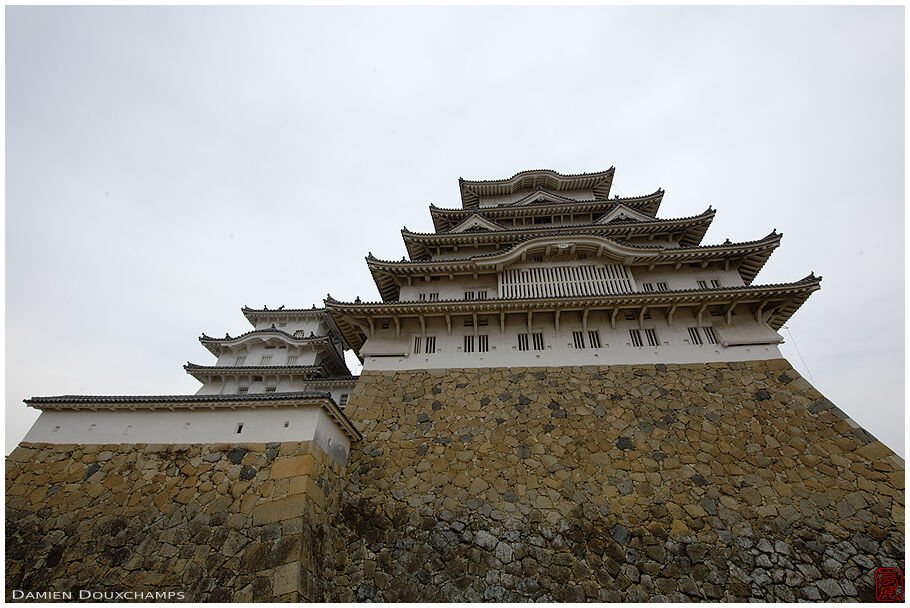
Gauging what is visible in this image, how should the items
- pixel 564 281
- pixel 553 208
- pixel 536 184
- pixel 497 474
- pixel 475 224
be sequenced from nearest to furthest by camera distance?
pixel 497 474
pixel 564 281
pixel 475 224
pixel 553 208
pixel 536 184

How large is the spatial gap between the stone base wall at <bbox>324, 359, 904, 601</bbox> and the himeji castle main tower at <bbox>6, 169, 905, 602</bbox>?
4 cm

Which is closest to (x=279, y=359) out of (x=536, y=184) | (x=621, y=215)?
(x=536, y=184)

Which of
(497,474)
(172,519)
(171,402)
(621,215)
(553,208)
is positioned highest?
(553,208)

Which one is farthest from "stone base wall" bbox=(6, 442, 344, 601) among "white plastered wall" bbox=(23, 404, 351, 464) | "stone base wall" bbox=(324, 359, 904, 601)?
"stone base wall" bbox=(324, 359, 904, 601)

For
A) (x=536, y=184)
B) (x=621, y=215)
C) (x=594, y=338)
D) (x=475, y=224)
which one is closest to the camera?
(x=594, y=338)

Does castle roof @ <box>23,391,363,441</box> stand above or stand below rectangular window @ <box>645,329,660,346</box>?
below

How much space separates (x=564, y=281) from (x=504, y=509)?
26.9ft

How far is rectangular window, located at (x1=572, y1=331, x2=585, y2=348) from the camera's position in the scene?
12.6 metres

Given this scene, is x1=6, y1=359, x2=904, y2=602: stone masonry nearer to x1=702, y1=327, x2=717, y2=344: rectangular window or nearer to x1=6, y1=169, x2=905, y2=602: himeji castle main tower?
x1=6, y1=169, x2=905, y2=602: himeji castle main tower

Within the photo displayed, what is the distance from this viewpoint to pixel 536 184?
864 inches

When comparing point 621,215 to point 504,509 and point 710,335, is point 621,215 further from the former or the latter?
Answer: point 504,509

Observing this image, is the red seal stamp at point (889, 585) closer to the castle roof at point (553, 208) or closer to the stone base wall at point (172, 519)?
the stone base wall at point (172, 519)

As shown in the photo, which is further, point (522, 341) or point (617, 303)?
point (522, 341)

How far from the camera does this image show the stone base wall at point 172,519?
7.03m
